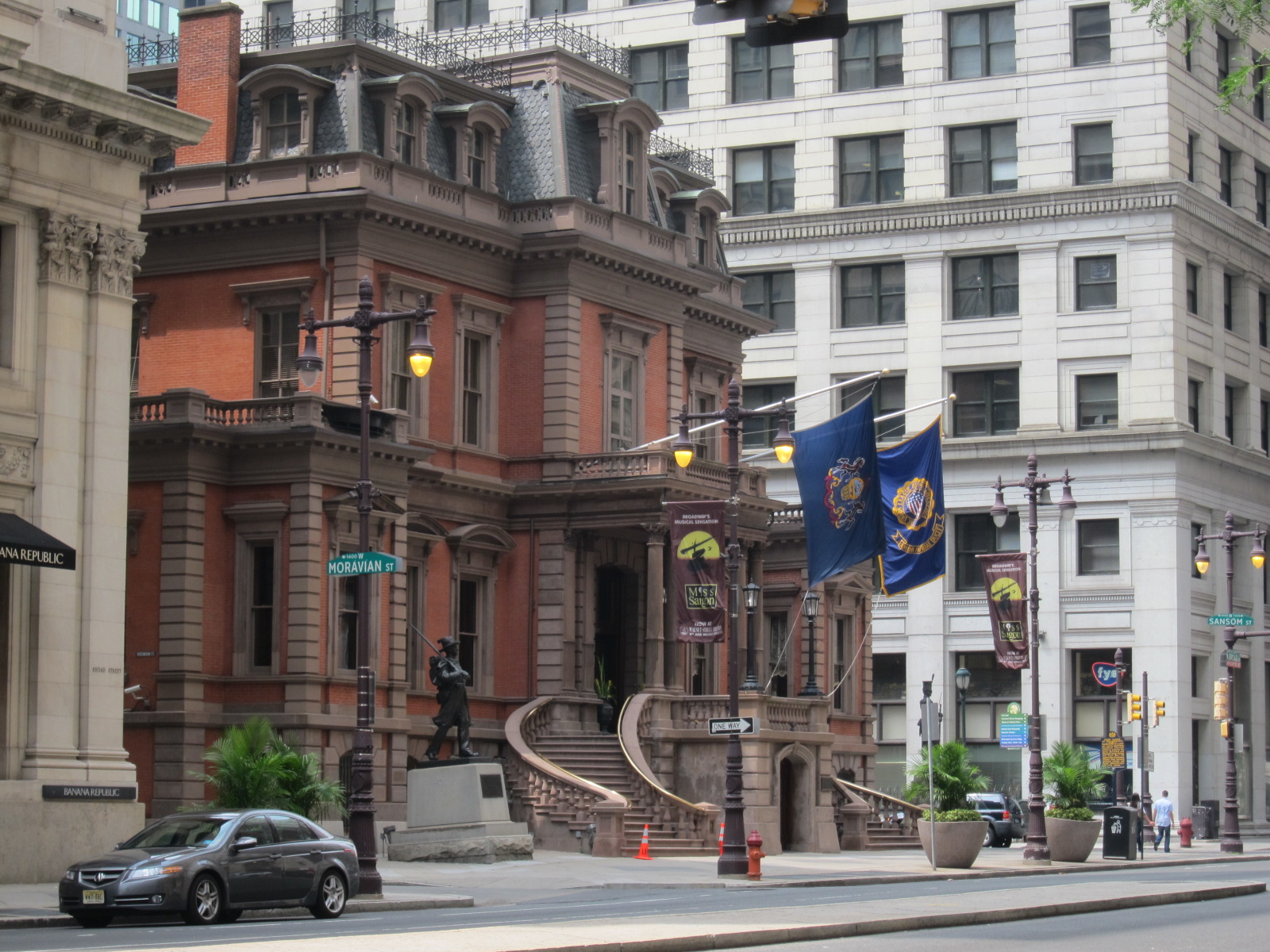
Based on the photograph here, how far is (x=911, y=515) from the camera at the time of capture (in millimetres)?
38625

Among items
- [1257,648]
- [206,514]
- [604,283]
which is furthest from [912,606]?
[206,514]

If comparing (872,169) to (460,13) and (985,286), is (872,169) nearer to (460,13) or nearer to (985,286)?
(985,286)

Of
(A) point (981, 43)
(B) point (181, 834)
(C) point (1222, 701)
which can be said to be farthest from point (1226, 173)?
(B) point (181, 834)

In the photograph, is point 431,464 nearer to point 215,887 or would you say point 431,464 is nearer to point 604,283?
point 604,283

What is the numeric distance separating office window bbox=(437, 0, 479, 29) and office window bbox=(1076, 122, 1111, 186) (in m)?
22.5

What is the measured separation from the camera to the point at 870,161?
3061 inches

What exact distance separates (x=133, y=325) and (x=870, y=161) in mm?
35495

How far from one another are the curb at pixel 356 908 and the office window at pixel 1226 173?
5524cm

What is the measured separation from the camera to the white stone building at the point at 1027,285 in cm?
7219

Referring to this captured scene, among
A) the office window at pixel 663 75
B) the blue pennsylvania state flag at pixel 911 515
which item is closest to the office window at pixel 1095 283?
the office window at pixel 663 75

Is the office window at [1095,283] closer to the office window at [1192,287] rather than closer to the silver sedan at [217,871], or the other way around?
the office window at [1192,287]

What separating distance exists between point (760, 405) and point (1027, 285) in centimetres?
1102

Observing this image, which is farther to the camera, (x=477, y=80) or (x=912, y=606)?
(x=912, y=606)

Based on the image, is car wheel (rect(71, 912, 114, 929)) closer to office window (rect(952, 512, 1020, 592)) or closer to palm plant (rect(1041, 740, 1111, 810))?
palm plant (rect(1041, 740, 1111, 810))
